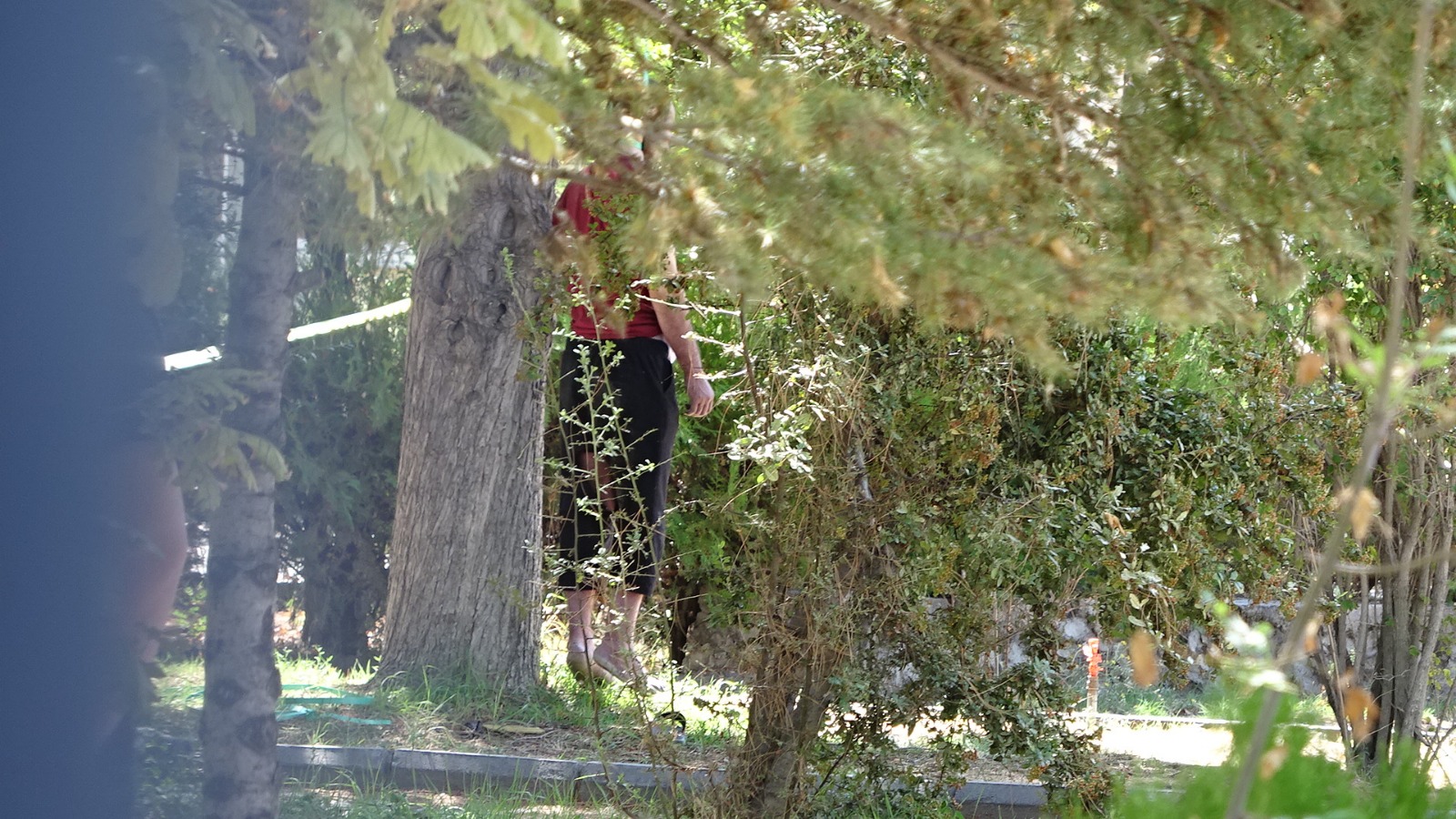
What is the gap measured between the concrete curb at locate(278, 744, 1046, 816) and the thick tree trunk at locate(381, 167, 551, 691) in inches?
23.2

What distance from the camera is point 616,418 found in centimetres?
344

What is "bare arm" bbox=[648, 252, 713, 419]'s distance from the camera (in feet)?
12.6

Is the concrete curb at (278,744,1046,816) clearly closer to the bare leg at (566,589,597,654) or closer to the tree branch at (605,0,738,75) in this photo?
the bare leg at (566,589,597,654)

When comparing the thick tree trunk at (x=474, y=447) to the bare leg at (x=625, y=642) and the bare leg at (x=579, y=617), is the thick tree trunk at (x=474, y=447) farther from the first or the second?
the bare leg at (x=625, y=642)

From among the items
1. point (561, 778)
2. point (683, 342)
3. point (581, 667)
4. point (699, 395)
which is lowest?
point (561, 778)

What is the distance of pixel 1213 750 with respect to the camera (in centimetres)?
182

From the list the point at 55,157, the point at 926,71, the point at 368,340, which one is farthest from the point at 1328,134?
the point at 55,157

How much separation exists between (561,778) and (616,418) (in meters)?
1.37

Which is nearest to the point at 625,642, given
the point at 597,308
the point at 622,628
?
the point at 622,628

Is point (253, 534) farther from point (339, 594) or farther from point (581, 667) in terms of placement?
point (581, 667)

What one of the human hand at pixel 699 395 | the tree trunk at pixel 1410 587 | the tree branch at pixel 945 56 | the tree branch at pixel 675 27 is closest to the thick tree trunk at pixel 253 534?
the tree branch at pixel 675 27

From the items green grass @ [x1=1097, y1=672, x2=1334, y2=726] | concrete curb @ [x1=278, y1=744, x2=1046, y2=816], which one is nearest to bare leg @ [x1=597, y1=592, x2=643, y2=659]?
concrete curb @ [x1=278, y1=744, x2=1046, y2=816]

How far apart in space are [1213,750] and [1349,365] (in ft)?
2.54

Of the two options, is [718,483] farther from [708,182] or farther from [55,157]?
[55,157]
